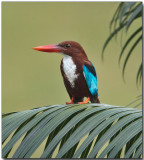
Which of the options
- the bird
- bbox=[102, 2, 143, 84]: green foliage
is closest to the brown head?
the bird

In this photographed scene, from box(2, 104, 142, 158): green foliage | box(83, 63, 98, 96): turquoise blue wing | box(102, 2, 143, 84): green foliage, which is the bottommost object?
box(2, 104, 142, 158): green foliage

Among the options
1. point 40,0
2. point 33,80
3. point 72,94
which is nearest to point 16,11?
point 40,0

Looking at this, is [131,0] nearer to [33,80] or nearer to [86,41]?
[86,41]

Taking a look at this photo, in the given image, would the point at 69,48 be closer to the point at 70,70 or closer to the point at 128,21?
the point at 70,70

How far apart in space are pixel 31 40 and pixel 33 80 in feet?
0.70

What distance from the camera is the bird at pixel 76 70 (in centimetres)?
149

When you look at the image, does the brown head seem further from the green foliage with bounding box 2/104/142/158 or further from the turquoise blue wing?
the green foliage with bounding box 2/104/142/158

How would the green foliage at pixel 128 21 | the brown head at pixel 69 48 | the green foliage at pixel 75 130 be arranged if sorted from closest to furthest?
the green foliage at pixel 75 130 → the brown head at pixel 69 48 → the green foliage at pixel 128 21

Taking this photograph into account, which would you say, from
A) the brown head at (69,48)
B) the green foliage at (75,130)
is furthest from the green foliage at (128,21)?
the green foliage at (75,130)

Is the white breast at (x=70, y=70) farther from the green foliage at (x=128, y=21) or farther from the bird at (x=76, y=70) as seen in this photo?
the green foliage at (x=128, y=21)

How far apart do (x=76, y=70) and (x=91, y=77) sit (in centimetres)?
8

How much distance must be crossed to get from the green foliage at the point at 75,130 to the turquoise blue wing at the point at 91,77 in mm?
281

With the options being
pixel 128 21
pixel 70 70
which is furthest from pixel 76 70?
pixel 128 21

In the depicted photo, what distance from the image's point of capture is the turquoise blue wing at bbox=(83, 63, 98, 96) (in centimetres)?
150
